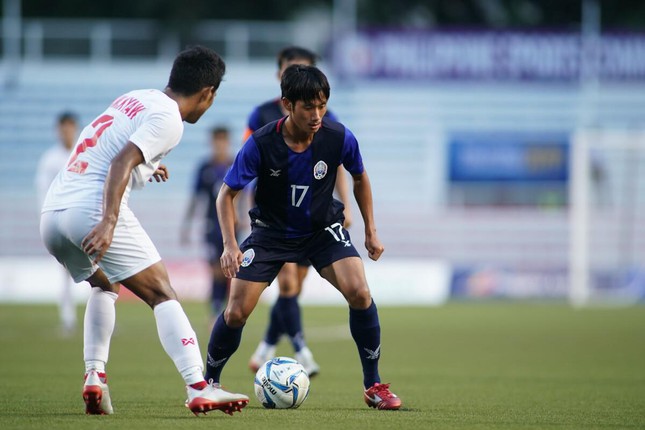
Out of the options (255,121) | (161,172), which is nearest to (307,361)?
(255,121)

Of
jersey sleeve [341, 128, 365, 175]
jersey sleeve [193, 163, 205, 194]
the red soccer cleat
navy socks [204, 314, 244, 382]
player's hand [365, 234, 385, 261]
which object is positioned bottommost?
the red soccer cleat

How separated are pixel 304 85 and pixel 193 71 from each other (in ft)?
2.49

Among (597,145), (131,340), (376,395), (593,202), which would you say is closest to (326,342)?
(131,340)

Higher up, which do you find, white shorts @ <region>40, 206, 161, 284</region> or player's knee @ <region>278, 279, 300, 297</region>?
white shorts @ <region>40, 206, 161, 284</region>

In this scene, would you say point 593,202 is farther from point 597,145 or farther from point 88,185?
point 88,185

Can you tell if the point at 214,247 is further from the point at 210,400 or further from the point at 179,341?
the point at 210,400

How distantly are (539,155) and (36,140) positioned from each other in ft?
40.0

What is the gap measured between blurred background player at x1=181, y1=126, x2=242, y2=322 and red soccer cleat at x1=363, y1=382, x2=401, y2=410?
7.55m

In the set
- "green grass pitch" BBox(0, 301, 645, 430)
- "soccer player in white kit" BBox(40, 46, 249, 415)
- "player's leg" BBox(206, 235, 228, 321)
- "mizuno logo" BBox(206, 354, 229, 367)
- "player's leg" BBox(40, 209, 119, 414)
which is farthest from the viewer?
"player's leg" BBox(206, 235, 228, 321)

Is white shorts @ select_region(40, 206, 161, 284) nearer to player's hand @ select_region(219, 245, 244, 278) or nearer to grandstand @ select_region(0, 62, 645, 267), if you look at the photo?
player's hand @ select_region(219, 245, 244, 278)

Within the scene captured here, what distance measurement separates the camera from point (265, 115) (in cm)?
939

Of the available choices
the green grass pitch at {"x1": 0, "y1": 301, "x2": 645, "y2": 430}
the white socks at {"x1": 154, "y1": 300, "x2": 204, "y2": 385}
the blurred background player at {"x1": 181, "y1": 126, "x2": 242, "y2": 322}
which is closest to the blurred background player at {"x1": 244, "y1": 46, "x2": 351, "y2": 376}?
the green grass pitch at {"x1": 0, "y1": 301, "x2": 645, "y2": 430}

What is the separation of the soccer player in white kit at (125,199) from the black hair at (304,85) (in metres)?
0.55

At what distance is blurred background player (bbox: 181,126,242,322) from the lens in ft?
47.9
